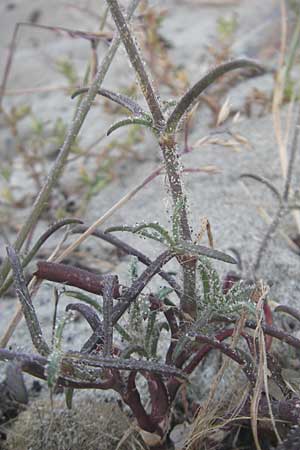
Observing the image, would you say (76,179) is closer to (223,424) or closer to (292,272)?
(292,272)

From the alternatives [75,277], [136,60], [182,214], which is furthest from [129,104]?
[75,277]

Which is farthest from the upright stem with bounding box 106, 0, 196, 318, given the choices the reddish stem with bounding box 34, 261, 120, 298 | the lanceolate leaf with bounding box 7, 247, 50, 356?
the lanceolate leaf with bounding box 7, 247, 50, 356

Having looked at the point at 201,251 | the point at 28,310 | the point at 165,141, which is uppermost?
the point at 165,141

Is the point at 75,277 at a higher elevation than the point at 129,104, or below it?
below

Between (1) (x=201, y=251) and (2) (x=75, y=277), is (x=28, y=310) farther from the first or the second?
(1) (x=201, y=251)

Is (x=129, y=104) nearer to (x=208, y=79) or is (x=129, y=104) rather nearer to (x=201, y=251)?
(x=208, y=79)

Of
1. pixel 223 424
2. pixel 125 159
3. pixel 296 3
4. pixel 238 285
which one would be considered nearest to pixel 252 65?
pixel 238 285

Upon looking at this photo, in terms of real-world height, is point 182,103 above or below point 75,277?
above

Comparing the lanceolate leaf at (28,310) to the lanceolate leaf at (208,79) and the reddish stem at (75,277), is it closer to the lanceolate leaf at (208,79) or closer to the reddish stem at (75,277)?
the reddish stem at (75,277)

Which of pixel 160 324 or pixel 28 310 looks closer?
pixel 28 310

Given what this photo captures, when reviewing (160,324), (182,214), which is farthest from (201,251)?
(160,324)

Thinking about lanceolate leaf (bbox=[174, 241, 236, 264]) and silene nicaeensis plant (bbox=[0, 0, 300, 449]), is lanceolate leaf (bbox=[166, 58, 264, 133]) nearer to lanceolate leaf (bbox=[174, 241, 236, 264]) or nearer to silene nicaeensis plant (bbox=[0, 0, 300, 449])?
silene nicaeensis plant (bbox=[0, 0, 300, 449])
